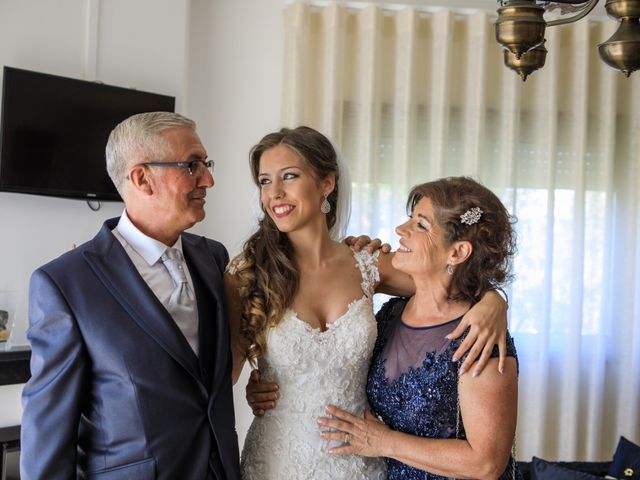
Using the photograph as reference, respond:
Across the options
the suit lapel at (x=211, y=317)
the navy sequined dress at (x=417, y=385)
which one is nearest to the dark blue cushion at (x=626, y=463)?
the navy sequined dress at (x=417, y=385)

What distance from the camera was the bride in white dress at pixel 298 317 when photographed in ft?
7.55

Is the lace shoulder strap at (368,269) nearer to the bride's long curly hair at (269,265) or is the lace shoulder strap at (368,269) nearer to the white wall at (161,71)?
the bride's long curly hair at (269,265)

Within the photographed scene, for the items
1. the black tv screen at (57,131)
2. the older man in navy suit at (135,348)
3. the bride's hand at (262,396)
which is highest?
the black tv screen at (57,131)

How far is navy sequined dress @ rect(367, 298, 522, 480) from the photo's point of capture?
2084 millimetres

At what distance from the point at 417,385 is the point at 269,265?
642mm

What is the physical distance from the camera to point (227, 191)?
494 cm

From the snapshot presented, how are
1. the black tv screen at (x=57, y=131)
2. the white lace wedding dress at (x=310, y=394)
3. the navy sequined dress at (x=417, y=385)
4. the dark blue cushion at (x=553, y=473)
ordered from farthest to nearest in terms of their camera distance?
the black tv screen at (x=57, y=131) → the dark blue cushion at (x=553, y=473) → the white lace wedding dress at (x=310, y=394) → the navy sequined dress at (x=417, y=385)

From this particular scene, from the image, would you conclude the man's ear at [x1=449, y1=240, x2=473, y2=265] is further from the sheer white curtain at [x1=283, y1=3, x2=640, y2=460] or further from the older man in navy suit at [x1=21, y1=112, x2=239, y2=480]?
the sheer white curtain at [x1=283, y1=3, x2=640, y2=460]

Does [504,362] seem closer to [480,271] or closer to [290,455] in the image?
[480,271]

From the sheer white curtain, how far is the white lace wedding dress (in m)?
2.67

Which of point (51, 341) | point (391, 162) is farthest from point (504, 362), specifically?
point (391, 162)

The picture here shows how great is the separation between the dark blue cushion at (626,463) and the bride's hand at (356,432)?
191 centimetres

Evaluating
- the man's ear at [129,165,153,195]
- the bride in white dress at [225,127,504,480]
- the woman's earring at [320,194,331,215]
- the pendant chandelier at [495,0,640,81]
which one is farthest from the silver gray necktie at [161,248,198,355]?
the pendant chandelier at [495,0,640,81]

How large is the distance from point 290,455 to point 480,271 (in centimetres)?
82
